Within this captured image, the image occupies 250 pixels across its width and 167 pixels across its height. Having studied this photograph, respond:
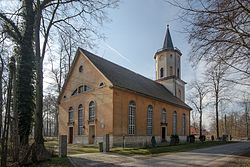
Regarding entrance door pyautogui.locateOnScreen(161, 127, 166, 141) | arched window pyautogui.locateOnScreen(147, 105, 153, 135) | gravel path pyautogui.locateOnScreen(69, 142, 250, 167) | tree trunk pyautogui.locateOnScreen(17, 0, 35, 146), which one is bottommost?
entrance door pyautogui.locateOnScreen(161, 127, 166, 141)

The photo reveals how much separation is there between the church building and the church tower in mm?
7373

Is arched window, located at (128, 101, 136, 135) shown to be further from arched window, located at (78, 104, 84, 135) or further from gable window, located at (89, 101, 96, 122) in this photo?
arched window, located at (78, 104, 84, 135)

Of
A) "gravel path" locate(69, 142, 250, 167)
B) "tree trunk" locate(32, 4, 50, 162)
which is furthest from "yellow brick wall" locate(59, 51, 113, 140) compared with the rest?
"tree trunk" locate(32, 4, 50, 162)

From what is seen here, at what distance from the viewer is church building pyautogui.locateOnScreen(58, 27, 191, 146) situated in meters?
31.8

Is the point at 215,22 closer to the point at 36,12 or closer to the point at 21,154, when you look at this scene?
the point at 21,154

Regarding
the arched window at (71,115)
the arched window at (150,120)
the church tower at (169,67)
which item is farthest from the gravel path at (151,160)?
the church tower at (169,67)

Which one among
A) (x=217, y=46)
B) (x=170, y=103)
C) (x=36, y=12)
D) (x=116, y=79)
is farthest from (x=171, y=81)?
(x=217, y=46)

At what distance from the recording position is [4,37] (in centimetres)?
2019

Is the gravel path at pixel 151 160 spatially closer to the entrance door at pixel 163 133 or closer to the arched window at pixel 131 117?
the arched window at pixel 131 117

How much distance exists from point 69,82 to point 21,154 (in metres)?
25.7

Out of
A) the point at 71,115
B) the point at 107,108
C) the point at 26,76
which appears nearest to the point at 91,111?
the point at 107,108

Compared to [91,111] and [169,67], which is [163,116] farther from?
[91,111]

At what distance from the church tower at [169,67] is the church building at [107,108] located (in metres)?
7.37

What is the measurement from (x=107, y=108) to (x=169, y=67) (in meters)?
23.1
